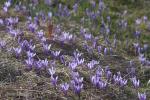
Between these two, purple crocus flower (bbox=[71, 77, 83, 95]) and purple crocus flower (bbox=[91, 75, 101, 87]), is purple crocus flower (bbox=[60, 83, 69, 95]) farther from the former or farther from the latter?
purple crocus flower (bbox=[91, 75, 101, 87])

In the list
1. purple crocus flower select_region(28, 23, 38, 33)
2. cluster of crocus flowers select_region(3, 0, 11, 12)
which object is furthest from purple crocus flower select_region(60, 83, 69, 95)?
cluster of crocus flowers select_region(3, 0, 11, 12)

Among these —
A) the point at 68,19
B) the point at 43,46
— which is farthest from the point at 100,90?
the point at 68,19

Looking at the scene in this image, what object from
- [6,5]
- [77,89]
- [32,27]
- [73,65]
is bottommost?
[77,89]

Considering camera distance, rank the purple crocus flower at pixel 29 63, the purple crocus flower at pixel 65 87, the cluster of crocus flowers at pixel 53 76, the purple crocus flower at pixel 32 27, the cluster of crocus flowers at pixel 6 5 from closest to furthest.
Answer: the purple crocus flower at pixel 65 87, the cluster of crocus flowers at pixel 53 76, the purple crocus flower at pixel 29 63, the purple crocus flower at pixel 32 27, the cluster of crocus flowers at pixel 6 5

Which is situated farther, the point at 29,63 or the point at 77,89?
the point at 29,63

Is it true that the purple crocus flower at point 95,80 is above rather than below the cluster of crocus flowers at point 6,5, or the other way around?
below

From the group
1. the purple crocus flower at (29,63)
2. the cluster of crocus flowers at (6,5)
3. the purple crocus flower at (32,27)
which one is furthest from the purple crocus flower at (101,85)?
the cluster of crocus flowers at (6,5)

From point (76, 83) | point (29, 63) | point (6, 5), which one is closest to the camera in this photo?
point (76, 83)

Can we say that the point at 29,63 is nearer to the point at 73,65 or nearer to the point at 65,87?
the point at 73,65

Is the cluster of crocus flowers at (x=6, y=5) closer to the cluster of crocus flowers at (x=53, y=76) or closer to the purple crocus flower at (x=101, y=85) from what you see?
the cluster of crocus flowers at (x=53, y=76)

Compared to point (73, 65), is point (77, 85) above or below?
below

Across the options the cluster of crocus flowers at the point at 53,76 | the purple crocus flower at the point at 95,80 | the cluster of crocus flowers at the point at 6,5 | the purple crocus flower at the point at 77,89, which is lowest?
the purple crocus flower at the point at 77,89

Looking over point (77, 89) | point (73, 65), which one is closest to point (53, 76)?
point (73, 65)
